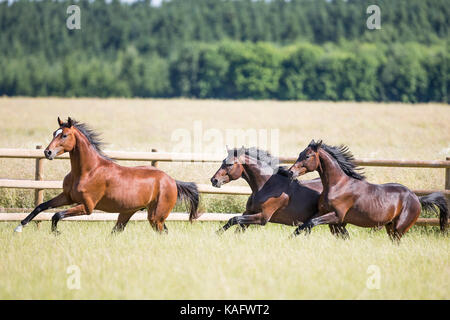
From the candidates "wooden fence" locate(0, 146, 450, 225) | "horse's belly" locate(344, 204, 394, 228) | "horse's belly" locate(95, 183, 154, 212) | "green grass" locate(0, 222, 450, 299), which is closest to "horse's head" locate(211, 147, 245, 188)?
"green grass" locate(0, 222, 450, 299)

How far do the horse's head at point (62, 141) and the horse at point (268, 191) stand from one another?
1.85m

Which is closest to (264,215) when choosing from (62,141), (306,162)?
(306,162)

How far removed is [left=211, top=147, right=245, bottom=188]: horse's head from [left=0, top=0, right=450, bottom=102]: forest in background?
54377 mm

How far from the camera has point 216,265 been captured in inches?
249

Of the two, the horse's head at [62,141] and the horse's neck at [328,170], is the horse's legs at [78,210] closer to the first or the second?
the horse's head at [62,141]

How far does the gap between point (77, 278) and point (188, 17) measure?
88.6m

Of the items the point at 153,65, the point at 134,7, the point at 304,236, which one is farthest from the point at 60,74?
the point at 304,236

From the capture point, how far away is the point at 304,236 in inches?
309

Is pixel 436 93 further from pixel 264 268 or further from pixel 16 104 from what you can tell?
pixel 264 268

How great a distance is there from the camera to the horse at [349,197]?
24.4 feet

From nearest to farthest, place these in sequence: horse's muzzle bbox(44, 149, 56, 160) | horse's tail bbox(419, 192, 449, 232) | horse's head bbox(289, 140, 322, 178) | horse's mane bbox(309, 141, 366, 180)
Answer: horse's muzzle bbox(44, 149, 56, 160), horse's head bbox(289, 140, 322, 178), horse's mane bbox(309, 141, 366, 180), horse's tail bbox(419, 192, 449, 232)

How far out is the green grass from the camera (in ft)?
17.8

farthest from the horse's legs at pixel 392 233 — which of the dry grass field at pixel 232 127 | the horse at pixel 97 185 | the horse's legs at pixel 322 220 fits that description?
the dry grass field at pixel 232 127

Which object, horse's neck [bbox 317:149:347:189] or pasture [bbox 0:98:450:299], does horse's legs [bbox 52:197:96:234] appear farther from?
horse's neck [bbox 317:149:347:189]
